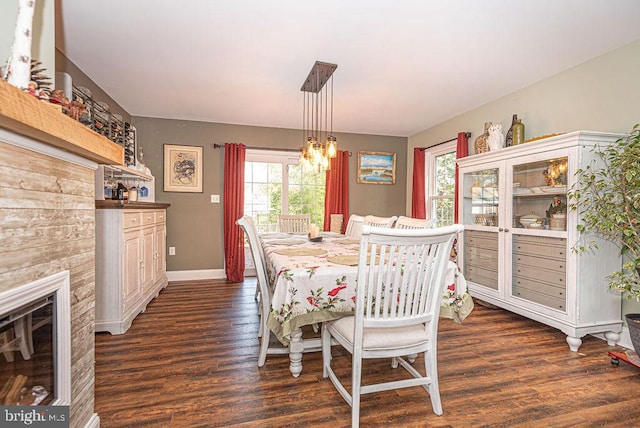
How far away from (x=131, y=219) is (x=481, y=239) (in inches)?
135

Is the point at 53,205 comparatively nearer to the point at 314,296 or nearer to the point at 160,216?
the point at 314,296

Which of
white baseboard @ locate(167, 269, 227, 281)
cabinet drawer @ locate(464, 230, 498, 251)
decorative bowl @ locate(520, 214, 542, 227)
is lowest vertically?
white baseboard @ locate(167, 269, 227, 281)

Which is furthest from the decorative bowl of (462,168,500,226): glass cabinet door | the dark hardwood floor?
the dark hardwood floor

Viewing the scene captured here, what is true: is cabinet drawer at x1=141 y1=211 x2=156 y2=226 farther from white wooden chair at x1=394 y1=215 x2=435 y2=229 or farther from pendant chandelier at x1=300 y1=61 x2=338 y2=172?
white wooden chair at x1=394 y1=215 x2=435 y2=229

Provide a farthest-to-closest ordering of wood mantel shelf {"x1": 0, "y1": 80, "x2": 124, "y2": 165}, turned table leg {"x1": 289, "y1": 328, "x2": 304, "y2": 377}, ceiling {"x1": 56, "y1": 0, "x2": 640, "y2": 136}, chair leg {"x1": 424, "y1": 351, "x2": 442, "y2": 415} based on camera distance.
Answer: ceiling {"x1": 56, "y1": 0, "x2": 640, "y2": 136} < turned table leg {"x1": 289, "y1": 328, "x2": 304, "y2": 377} < chair leg {"x1": 424, "y1": 351, "x2": 442, "y2": 415} < wood mantel shelf {"x1": 0, "y1": 80, "x2": 124, "y2": 165}

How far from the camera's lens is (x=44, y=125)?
2.85 ft

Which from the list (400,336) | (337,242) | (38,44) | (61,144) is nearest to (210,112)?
(337,242)

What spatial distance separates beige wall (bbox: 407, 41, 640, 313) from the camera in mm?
2457

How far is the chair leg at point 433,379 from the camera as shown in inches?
61.9

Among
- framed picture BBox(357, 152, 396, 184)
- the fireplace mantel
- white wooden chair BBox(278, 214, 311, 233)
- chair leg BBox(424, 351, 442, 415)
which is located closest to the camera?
the fireplace mantel

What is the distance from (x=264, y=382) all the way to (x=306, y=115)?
335cm

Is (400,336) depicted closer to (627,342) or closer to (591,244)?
(591,244)

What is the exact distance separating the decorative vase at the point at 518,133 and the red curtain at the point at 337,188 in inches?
95.2

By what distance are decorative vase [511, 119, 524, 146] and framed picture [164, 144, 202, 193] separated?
392cm
